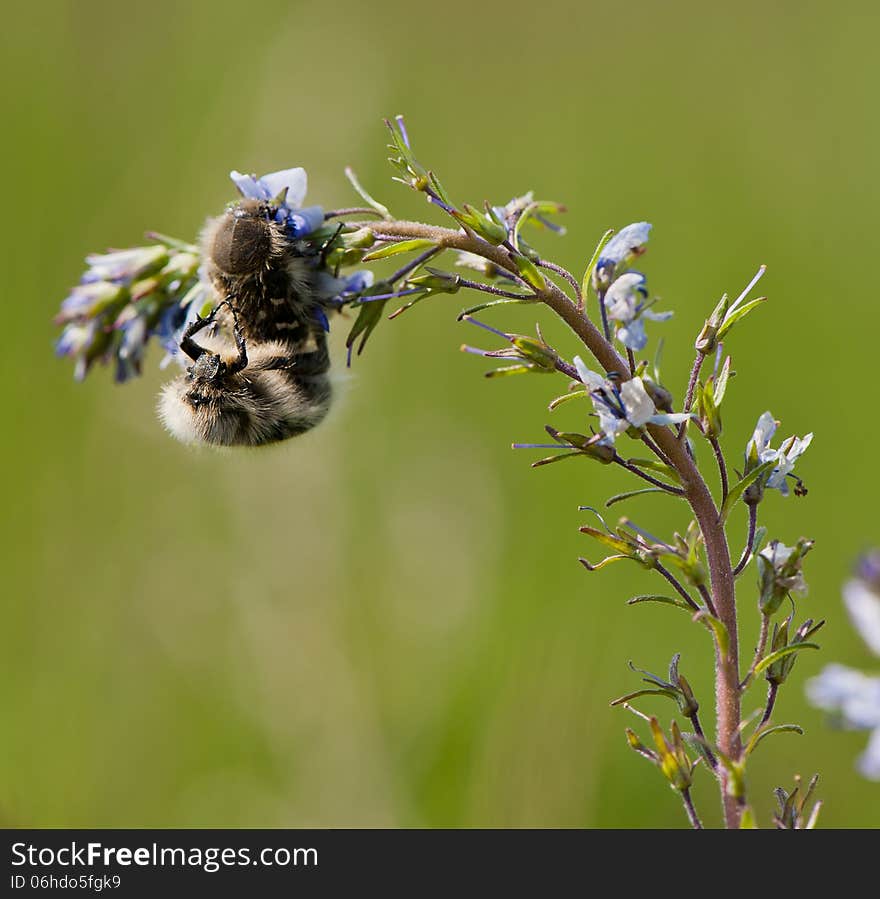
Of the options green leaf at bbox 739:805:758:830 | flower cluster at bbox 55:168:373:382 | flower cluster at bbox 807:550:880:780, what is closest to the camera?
flower cluster at bbox 807:550:880:780

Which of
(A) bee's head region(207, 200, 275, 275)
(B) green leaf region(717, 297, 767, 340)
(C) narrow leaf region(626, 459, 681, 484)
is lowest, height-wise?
(C) narrow leaf region(626, 459, 681, 484)

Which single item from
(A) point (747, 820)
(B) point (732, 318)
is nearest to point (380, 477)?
(B) point (732, 318)

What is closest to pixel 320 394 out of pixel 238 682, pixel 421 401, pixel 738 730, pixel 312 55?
pixel 738 730

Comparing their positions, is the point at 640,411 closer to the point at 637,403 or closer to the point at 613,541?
the point at 637,403

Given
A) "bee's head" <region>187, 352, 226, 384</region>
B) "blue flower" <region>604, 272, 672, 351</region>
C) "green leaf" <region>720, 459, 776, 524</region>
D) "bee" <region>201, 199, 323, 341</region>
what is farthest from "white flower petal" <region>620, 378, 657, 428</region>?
"bee's head" <region>187, 352, 226, 384</region>

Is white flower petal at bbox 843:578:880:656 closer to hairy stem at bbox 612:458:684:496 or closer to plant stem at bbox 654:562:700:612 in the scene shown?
plant stem at bbox 654:562:700:612

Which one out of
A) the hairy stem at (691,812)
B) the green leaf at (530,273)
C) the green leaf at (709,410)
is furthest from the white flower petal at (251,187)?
the hairy stem at (691,812)

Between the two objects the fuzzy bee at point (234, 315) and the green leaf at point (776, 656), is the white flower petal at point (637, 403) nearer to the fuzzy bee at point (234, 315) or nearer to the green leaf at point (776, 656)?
the green leaf at point (776, 656)
